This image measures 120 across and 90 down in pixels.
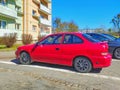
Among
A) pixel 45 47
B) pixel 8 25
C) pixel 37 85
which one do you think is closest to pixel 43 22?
pixel 8 25

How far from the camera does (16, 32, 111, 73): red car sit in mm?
7488

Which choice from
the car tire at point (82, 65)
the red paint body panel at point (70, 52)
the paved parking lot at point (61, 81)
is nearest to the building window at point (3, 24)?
the red paint body panel at point (70, 52)

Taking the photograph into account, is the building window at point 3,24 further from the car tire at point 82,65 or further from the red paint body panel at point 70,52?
the car tire at point 82,65

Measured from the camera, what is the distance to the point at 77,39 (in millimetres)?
7980

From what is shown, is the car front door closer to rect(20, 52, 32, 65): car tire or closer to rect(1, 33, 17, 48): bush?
rect(20, 52, 32, 65): car tire

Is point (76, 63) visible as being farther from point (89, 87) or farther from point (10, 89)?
point (10, 89)

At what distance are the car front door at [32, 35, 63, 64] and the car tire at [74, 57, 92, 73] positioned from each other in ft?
3.10

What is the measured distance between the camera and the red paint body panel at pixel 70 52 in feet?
24.5

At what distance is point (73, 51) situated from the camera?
25.9 feet

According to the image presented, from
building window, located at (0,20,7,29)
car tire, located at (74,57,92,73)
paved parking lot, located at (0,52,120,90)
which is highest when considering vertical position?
building window, located at (0,20,7,29)

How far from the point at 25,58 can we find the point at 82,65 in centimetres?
320

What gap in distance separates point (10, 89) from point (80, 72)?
11.0 ft

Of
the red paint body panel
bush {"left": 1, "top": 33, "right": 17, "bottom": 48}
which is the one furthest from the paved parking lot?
bush {"left": 1, "top": 33, "right": 17, "bottom": 48}

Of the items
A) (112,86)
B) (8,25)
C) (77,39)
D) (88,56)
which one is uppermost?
(8,25)
